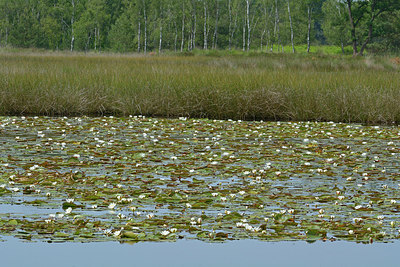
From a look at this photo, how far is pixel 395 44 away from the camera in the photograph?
70.7 m

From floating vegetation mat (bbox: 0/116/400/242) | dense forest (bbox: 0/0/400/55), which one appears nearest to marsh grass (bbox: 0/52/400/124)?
floating vegetation mat (bbox: 0/116/400/242)

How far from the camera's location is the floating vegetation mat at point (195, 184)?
18.2 feet

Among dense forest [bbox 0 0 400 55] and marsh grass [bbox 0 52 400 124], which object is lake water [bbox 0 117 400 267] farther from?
dense forest [bbox 0 0 400 55]

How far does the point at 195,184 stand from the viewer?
24.8 ft

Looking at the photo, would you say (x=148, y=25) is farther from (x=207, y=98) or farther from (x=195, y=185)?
(x=195, y=185)

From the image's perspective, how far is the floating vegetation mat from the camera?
18.2 ft

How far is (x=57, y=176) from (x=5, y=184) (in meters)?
0.74

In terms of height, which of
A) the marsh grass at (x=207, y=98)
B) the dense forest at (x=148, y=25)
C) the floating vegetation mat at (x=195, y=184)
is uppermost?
the dense forest at (x=148, y=25)

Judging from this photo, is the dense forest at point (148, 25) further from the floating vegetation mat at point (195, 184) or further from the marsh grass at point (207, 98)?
the floating vegetation mat at point (195, 184)

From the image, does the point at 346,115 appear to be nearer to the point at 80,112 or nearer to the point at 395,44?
the point at 80,112

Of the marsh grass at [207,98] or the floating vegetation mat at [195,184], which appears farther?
the marsh grass at [207,98]

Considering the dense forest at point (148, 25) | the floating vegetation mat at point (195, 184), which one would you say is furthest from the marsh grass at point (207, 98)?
the dense forest at point (148, 25)

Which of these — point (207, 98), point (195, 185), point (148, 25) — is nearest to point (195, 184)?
point (195, 185)

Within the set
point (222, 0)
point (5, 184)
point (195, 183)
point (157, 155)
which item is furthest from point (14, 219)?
point (222, 0)
